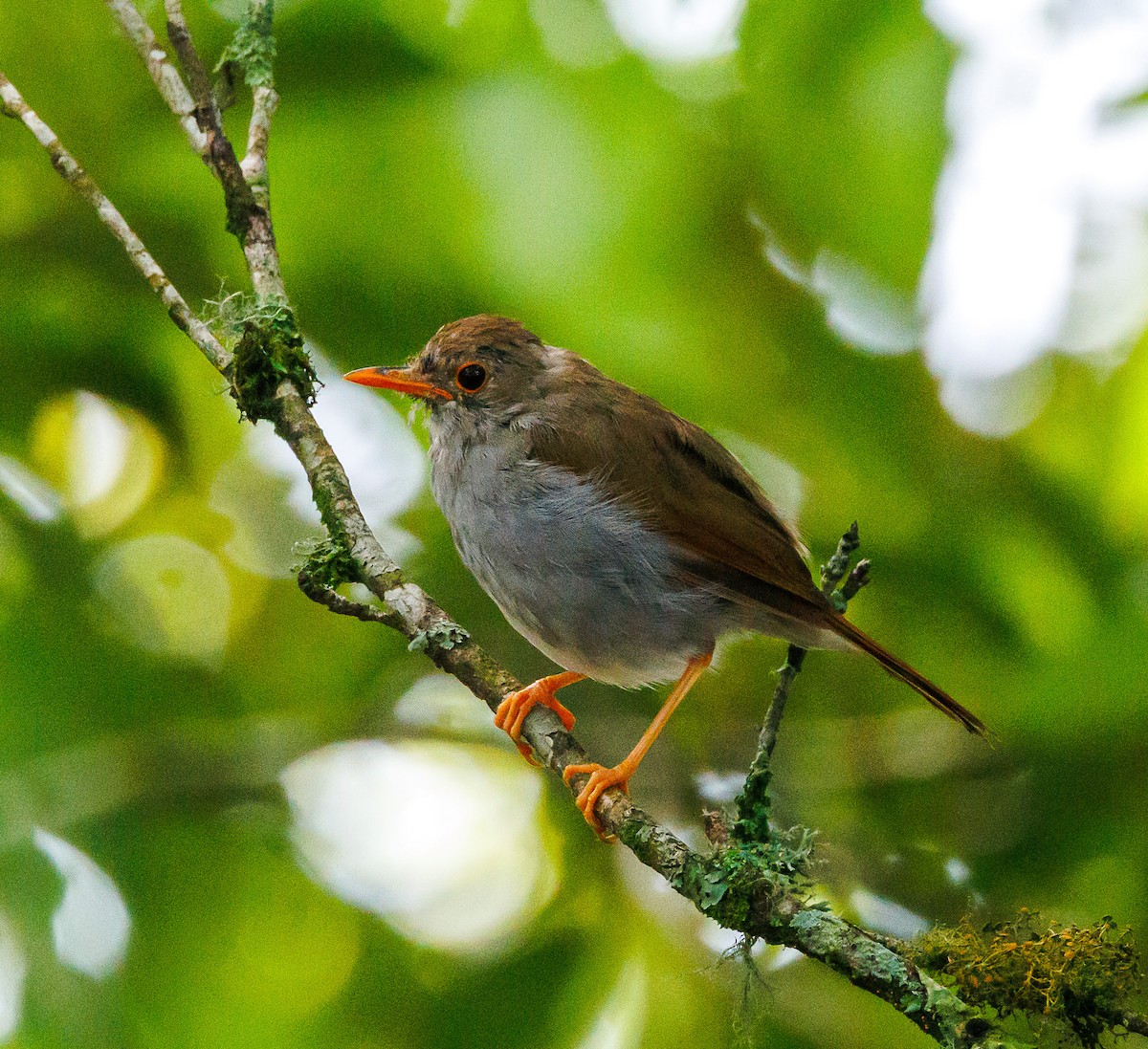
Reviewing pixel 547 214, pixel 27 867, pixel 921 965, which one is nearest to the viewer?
pixel 921 965

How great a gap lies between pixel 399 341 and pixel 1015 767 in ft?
10.1

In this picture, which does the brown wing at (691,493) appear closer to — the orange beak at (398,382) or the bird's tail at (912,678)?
the bird's tail at (912,678)

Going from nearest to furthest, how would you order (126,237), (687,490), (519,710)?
(126,237)
(519,710)
(687,490)

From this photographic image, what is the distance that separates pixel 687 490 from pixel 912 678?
3.27ft

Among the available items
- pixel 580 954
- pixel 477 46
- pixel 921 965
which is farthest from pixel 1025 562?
pixel 477 46

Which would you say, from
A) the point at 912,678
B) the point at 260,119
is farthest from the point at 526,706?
the point at 260,119

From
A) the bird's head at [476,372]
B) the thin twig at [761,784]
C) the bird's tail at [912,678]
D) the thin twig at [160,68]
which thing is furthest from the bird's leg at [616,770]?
the thin twig at [160,68]

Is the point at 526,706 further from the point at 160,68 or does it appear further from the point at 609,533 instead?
the point at 160,68

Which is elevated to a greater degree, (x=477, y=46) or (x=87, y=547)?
(x=477, y=46)

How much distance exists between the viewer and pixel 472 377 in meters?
4.36

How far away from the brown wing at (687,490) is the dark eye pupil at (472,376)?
0.34 metres

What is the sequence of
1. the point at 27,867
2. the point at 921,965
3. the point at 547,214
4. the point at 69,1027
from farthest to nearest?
the point at 547,214 → the point at 27,867 → the point at 69,1027 → the point at 921,965

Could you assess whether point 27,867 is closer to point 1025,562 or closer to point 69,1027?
point 69,1027

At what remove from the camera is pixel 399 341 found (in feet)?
16.8
